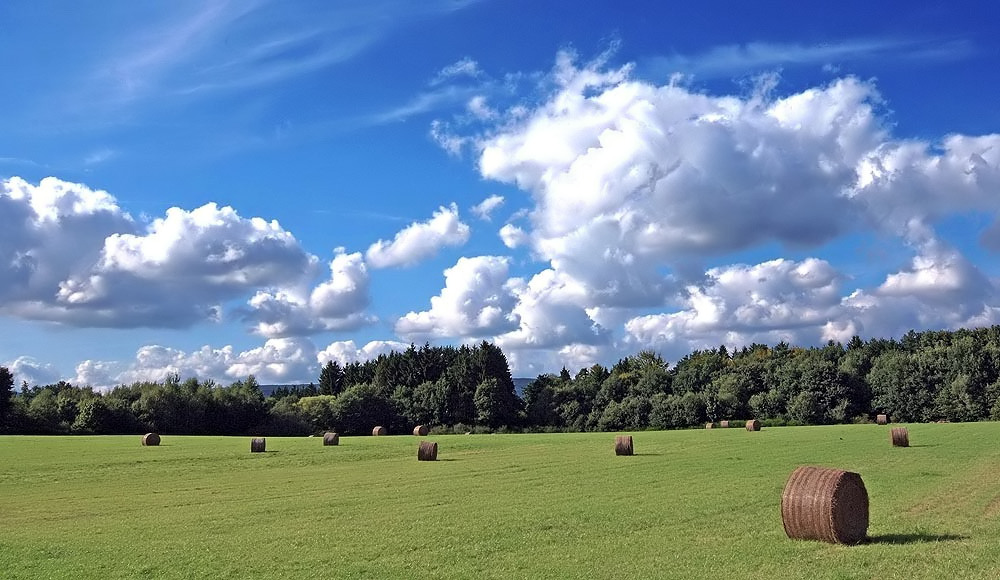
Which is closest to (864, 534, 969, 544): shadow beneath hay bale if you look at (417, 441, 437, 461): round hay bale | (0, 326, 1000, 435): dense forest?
(417, 441, 437, 461): round hay bale

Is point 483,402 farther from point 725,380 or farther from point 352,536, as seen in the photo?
point 352,536

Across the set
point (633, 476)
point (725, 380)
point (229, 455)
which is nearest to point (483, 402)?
point (725, 380)

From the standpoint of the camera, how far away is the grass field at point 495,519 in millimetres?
14406

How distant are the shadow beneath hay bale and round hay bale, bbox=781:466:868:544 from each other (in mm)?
248

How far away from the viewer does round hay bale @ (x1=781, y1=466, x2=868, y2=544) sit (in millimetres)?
15602

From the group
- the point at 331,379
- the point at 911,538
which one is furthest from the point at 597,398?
the point at 911,538

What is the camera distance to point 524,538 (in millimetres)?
16984

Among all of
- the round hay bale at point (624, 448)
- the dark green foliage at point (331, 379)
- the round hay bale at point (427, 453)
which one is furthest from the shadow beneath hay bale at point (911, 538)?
the dark green foliage at point (331, 379)

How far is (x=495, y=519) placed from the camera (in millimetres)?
19641

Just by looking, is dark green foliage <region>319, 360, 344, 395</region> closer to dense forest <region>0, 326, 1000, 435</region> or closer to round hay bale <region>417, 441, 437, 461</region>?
dense forest <region>0, 326, 1000, 435</region>

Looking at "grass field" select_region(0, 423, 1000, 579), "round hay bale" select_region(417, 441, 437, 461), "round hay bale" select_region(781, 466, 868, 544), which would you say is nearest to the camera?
"grass field" select_region(0, 423, 1000, 579)

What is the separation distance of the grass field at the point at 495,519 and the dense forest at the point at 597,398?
6302 centimetres

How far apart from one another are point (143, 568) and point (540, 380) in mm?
120204

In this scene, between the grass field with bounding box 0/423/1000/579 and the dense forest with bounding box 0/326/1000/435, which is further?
the dense forest with bounding box 0/326/1000/435
